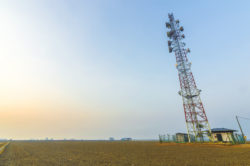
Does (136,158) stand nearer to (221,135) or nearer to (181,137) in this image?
(221,135)

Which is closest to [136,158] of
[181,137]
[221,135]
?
[221,135]

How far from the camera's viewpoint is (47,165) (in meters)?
11.3

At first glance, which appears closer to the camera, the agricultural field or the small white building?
the agricultural field

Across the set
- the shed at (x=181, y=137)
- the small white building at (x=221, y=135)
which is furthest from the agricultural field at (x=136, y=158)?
the shed at (x=181, y=137)

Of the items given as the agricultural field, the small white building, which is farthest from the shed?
the agricultural field

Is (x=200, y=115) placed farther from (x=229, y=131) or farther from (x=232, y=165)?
(x=232, y=165)

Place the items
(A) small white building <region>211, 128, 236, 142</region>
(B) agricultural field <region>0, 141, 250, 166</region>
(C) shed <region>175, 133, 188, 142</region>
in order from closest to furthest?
1. (B) agricultural field <region>0, 141, 250, 166</region>
2. (A) small white building <region>211, 128, 236, 142</region>
3. (C) shed <region>175, 133, 188, 142</region>

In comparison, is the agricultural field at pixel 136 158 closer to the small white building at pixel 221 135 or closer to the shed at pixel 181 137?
the small white building at pixel 221 135

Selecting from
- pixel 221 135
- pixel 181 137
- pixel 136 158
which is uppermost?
pixel 221 135

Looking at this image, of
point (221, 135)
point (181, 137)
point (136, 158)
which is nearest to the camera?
point (136, 158)

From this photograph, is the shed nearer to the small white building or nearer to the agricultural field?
the small white building

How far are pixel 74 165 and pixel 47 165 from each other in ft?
7.73

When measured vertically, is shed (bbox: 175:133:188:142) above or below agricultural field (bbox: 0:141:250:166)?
above

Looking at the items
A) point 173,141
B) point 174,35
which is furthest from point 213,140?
point 174,35
